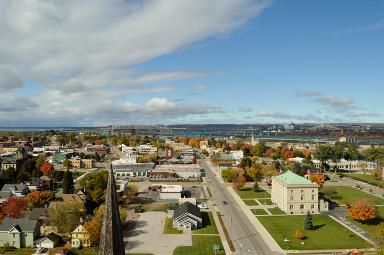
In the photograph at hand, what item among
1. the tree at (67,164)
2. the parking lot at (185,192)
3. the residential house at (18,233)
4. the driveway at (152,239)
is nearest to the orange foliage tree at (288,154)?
the parking lot at (185,192)

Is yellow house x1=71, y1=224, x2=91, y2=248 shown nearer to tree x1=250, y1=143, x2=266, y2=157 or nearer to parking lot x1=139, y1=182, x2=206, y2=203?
parking lot x1=139, y1=182, x2=206, y2=203

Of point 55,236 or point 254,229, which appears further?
point 254,229

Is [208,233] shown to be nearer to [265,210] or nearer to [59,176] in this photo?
[265,210]

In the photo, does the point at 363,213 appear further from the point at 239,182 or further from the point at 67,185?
the point at 67,185

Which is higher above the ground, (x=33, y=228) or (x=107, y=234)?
(x=107, y=234)

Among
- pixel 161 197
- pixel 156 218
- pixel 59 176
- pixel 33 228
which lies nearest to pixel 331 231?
pixel 156 218

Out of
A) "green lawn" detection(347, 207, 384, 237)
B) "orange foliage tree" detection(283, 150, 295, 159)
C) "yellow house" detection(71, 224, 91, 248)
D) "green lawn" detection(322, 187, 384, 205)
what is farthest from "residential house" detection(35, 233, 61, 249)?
"orange foliage tree" detection(283, 150, 295, 159)

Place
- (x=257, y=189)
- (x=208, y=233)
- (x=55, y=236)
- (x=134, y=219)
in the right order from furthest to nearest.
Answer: (x=257, y=189), (x=134, y=219), (x=208, y=233), (x=55, y=236)
